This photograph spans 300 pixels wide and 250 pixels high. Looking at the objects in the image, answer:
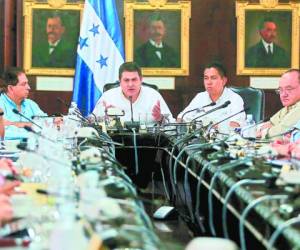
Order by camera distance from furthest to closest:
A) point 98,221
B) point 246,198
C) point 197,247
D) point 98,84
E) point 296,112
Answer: point 98,84 → point 296,112 → point 246,198 → point 98,221 → point 197,247

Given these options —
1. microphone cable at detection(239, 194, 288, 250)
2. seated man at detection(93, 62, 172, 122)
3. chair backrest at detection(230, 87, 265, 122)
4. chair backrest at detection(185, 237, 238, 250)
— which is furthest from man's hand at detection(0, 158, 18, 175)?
chair backrest at detection(230, 87, 265, 122)

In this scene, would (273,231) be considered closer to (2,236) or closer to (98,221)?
(98,221)

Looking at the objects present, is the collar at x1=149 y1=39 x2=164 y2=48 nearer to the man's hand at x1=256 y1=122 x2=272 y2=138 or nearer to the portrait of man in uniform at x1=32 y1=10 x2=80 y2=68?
the portrait of man in uniform at x1=32 y1=10 x2=80 y2=68

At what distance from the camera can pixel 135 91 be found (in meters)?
6.09

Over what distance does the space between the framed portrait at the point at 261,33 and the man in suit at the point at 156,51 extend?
2.71ft

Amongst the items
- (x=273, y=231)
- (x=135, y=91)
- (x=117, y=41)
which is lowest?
(x=273, y=231)

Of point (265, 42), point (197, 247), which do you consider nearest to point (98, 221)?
point (197, 247)

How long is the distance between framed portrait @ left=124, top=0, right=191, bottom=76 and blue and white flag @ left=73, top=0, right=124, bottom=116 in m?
0.31

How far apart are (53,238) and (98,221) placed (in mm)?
273

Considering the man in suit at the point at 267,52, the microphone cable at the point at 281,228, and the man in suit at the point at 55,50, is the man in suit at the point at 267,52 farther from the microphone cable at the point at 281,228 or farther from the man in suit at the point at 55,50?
the microphone cable at the point at 281,228

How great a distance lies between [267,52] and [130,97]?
2526 mm

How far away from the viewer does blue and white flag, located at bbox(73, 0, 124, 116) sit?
7.49 m

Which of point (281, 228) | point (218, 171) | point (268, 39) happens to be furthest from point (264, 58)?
point (281, 228)

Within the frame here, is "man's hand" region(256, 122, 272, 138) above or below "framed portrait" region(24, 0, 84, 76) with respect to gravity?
below
